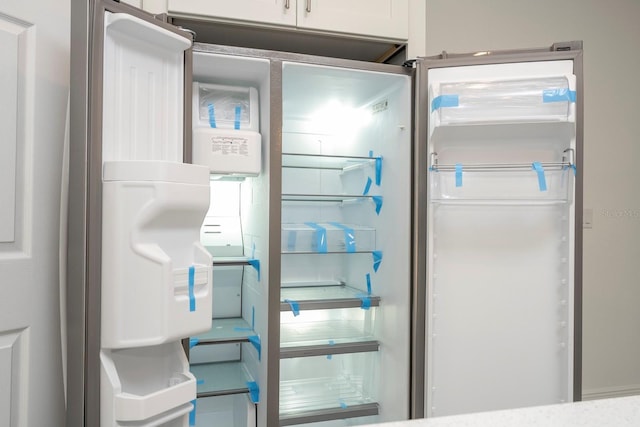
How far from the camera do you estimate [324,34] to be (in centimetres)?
181

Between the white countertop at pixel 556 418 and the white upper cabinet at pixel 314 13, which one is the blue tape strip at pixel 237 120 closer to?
the white upper cabinet at pixel 314 13

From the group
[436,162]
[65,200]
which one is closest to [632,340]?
[436,162]

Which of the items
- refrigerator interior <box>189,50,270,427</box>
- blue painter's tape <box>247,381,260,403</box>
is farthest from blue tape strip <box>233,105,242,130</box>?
blue painter's tape <box>247,381,260,403</box>

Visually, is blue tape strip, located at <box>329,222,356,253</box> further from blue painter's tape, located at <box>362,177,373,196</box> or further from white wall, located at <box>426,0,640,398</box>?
white wall, located at <box>426,0,640,398</box>

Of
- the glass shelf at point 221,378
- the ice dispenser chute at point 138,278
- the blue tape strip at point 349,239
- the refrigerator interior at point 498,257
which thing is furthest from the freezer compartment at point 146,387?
the refrigerator interior at point 498,257

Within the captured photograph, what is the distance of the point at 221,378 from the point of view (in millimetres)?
1942

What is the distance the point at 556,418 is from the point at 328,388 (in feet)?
5.78

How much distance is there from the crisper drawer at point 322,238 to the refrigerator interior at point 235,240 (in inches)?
5.6

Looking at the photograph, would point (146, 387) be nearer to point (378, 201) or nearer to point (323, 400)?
point (323, 400)

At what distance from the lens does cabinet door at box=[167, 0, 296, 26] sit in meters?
1.61

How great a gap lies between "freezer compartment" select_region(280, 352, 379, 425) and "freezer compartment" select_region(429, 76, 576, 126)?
1.20m

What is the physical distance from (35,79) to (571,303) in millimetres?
2070

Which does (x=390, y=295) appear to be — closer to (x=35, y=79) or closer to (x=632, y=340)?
(x=35, y=79)

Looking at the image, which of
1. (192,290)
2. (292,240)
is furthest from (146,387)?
(292,240)
